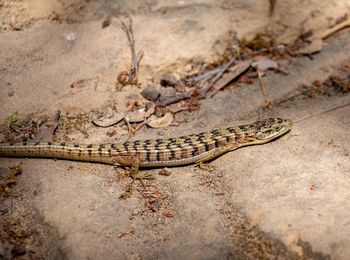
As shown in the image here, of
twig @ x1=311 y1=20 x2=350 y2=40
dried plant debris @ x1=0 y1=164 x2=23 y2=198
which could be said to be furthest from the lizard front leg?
twig @ x1=311 y1=20 x2=350 y2=40

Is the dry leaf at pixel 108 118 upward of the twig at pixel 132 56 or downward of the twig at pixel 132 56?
downward

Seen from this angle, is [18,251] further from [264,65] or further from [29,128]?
[264,65]

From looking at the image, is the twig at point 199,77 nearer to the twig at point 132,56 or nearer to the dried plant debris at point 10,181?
the twig at point 132,56

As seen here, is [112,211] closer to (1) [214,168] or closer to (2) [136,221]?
(2) [136,221]

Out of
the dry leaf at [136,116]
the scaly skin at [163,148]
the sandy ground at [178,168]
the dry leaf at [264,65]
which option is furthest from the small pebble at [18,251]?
the dry leaf at [264,65]

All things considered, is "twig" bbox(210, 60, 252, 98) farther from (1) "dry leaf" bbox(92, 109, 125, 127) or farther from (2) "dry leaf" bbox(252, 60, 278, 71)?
(1) "dry leaf" bbox(92, 109, 125, 127)

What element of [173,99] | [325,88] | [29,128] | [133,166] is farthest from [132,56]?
[325,88]
